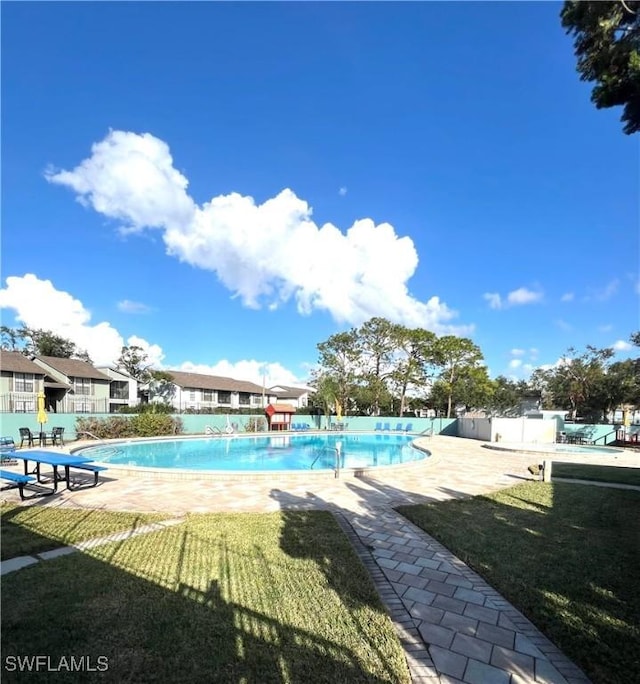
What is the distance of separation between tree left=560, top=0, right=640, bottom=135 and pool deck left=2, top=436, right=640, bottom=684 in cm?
783

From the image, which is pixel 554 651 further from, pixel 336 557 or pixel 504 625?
pixel 336 557

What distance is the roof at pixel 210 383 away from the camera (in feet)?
146

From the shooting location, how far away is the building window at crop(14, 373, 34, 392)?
90.9 feet

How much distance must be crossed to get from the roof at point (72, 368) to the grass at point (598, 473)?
33.9m

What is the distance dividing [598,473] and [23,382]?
109 ft

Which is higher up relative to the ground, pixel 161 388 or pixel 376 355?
pixel 376 355

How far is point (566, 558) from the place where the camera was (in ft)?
16.9

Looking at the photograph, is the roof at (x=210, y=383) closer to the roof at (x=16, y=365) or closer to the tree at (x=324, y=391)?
the tree at (x=324, y=391)

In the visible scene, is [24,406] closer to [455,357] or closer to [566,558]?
[566,558]

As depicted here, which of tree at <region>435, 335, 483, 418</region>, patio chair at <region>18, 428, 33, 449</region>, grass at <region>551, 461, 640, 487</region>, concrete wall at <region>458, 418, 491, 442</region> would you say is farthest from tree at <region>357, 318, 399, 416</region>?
patio chair at <region>18, 428, 33, 449</region>

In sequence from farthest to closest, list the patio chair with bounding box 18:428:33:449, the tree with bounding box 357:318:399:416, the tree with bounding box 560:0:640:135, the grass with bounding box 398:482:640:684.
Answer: the tree with bounding box 357:318:399:416
the patio chair with bounding box 18:428:33:449
the tree with bounding box 560:0:640:135
the grass with bounding box 398:482:640:684

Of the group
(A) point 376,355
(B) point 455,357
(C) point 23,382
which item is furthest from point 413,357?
(C) point 23,382

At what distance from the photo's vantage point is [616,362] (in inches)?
1620

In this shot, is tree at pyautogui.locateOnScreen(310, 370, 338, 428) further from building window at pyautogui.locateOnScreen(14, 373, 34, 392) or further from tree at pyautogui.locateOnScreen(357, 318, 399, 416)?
building window at pyautogui.locateOnScreen(14, 373, 34, 392)
